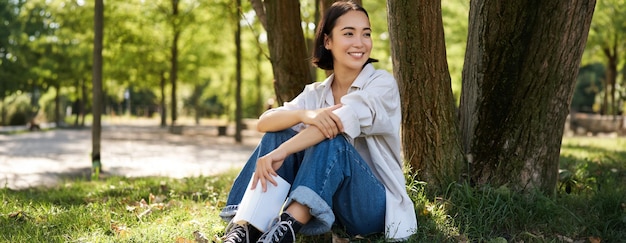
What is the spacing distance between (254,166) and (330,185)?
49 centimetres

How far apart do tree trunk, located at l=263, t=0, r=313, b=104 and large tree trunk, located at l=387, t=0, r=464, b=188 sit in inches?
58.0

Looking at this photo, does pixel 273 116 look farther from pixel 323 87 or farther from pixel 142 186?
pixel 142 186

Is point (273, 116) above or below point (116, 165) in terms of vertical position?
above

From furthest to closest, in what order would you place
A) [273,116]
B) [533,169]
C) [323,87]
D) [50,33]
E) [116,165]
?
[50,33]
[116,165]
[533,169]
[323,87]
[273,116]

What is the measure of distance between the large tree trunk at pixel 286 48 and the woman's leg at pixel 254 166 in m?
2.25

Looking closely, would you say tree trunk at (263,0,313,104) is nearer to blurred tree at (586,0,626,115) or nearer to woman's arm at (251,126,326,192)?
woman's arm at (251,126,326,192)

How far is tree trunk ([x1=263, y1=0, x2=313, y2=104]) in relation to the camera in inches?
209

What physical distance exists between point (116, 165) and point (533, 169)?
23.9ft

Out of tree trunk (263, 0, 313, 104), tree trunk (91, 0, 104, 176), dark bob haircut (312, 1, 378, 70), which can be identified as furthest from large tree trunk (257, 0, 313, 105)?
tree trunk (91, 0, 104, 176)

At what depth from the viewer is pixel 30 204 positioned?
14.1 ft

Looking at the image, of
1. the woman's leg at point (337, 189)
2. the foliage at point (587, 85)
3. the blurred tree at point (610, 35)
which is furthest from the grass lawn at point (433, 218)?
the foliage at point (587, 85)

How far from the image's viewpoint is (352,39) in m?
3.18

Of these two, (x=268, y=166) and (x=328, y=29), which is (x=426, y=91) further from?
(x=268, y=166)

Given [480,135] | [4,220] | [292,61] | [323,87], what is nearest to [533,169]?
[480,135]
